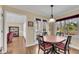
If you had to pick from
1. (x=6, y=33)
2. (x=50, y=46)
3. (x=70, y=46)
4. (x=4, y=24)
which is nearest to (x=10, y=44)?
(x=6, y=33)

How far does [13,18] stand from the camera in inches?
84.3

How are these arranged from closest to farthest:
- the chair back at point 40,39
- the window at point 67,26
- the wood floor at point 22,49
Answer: the wood floor at point 22,49 → the window at point 67,26 → the chair back at point 40,39

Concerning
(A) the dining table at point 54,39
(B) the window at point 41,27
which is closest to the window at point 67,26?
(A) the dining table at point 54,39

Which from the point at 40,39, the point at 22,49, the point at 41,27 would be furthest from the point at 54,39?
the point at 22,49

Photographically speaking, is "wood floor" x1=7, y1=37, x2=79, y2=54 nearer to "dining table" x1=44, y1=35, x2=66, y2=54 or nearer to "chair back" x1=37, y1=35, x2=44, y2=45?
"chair back" x1=37, y1=35, x2=44, y2=45

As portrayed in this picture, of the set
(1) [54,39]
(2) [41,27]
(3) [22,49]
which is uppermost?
(2) [41,27]

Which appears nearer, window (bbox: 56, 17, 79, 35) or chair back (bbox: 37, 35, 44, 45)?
window (bbox: 56, 17, 79, 35)

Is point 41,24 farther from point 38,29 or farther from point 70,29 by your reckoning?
point 70,29

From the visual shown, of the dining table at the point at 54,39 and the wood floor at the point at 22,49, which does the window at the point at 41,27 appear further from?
the wood floor at the point at 22,49

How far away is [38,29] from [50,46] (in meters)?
0.52

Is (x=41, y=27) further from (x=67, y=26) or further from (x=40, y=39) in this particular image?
(x=67, y=26)

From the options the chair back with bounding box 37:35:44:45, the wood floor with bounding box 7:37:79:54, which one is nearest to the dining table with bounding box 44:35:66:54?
the chair back with bounding box 37:35:44:45

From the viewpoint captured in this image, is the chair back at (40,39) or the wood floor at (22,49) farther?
the chair back at (40,39)

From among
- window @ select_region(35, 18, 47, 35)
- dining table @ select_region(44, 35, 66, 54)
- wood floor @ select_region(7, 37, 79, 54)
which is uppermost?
window @ select_region(35, 18, 47, 35)
